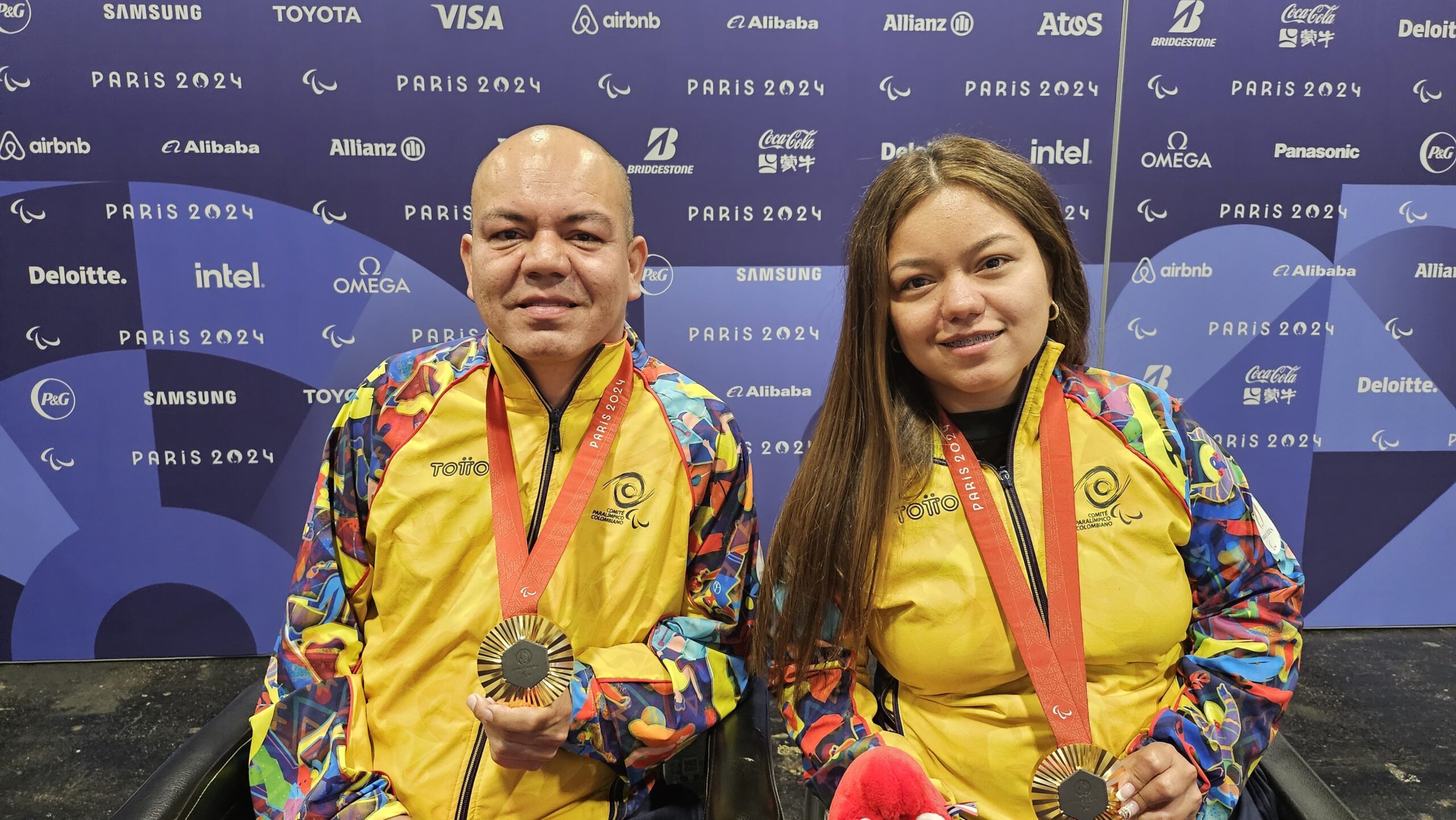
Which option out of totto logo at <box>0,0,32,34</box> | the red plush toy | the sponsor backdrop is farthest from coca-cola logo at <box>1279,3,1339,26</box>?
totto logo at <box>0,0,32,34</box>

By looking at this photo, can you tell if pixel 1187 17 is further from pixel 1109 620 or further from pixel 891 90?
pixel 1109 620

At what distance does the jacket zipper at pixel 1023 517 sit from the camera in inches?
50.4

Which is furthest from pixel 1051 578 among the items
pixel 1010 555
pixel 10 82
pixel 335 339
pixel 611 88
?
pixel 10 82

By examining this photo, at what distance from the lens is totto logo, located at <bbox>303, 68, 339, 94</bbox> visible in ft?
7.82

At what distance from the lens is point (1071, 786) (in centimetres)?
114

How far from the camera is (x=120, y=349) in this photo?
253 centimetres

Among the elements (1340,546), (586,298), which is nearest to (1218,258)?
(1340,546)

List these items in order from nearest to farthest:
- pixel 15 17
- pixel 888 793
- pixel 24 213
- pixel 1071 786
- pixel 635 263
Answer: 1. pixel 888 793
2. pixel 1071 786
3. pixel 635 263
4. pixel 15 17
5. pixel 24 213

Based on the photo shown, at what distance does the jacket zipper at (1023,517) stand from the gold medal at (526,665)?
2.33 ft

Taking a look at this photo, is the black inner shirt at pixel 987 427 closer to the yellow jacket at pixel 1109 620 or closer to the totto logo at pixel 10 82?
the yellow jacket at pixel 1109 620

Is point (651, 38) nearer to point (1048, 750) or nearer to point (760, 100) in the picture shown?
point (760, 100)

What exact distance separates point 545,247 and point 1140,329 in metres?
2.08

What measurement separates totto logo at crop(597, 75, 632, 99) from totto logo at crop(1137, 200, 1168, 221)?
5.26ft

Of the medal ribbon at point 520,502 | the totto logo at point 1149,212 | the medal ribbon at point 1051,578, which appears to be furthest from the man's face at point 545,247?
the totto logo at point 1149,212
